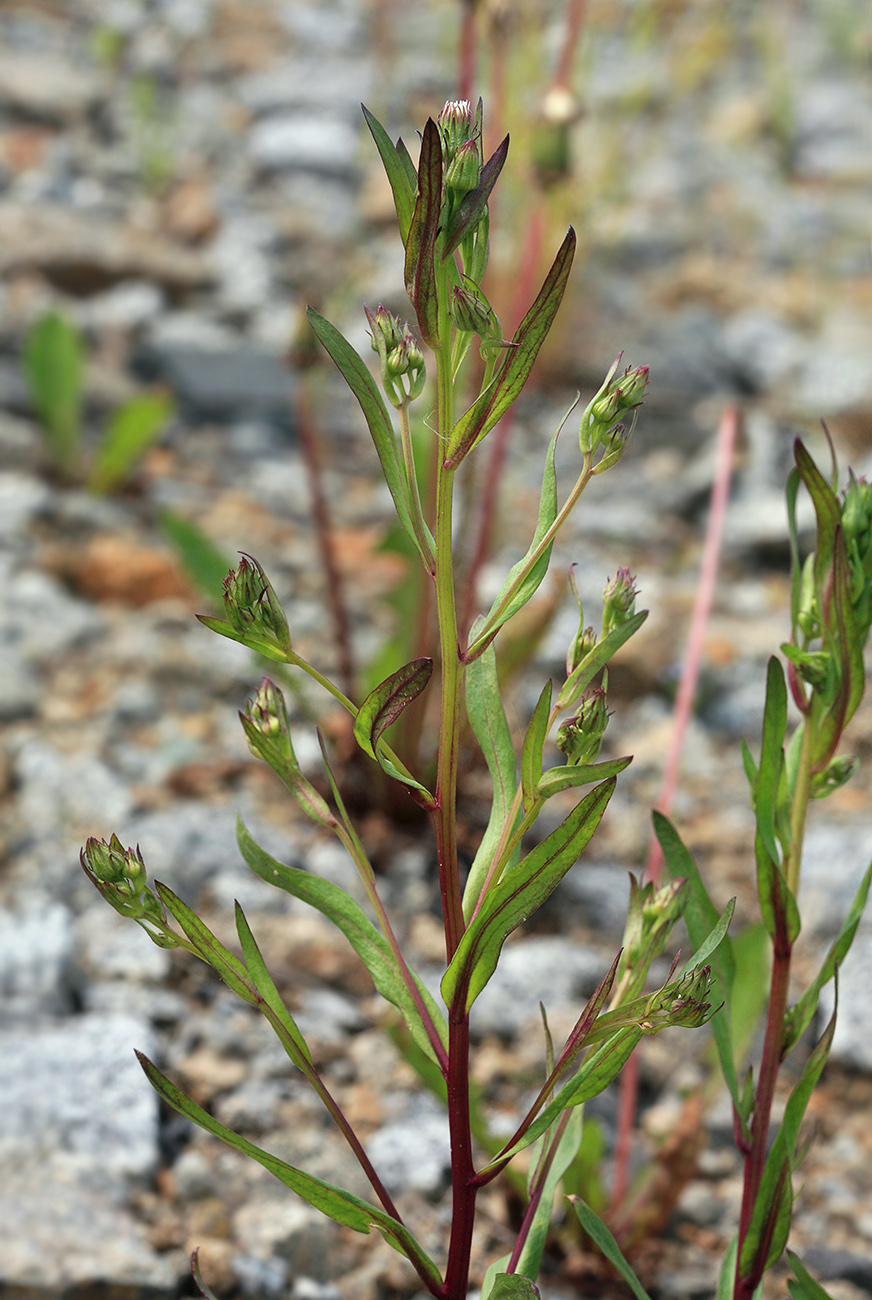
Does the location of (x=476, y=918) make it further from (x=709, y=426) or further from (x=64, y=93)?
(x=64, y=93)

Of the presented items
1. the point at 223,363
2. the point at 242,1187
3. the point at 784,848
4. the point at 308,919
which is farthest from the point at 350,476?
the point at 784,848

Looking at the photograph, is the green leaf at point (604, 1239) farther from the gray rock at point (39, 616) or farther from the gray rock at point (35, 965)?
the gray rock at point (39, 616)

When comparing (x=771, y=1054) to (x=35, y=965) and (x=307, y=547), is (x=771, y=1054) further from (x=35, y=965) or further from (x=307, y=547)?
(x=307, y=547)

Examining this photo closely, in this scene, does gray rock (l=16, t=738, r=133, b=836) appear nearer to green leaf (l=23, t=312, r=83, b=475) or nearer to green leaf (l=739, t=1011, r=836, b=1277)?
green leaf (l=23, t=312, r=83, b=475)

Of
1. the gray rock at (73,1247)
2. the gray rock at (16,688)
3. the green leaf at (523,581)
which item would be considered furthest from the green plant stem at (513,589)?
the gray rock at (16,688)

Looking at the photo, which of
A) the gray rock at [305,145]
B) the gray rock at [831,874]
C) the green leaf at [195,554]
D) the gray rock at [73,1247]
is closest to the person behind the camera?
the gray rock at [73,1247]

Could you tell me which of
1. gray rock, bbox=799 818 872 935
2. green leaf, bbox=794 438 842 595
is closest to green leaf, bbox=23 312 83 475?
gray rock, bbox=799 818 872 935

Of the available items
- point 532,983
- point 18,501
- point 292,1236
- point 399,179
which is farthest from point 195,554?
point 399,179
